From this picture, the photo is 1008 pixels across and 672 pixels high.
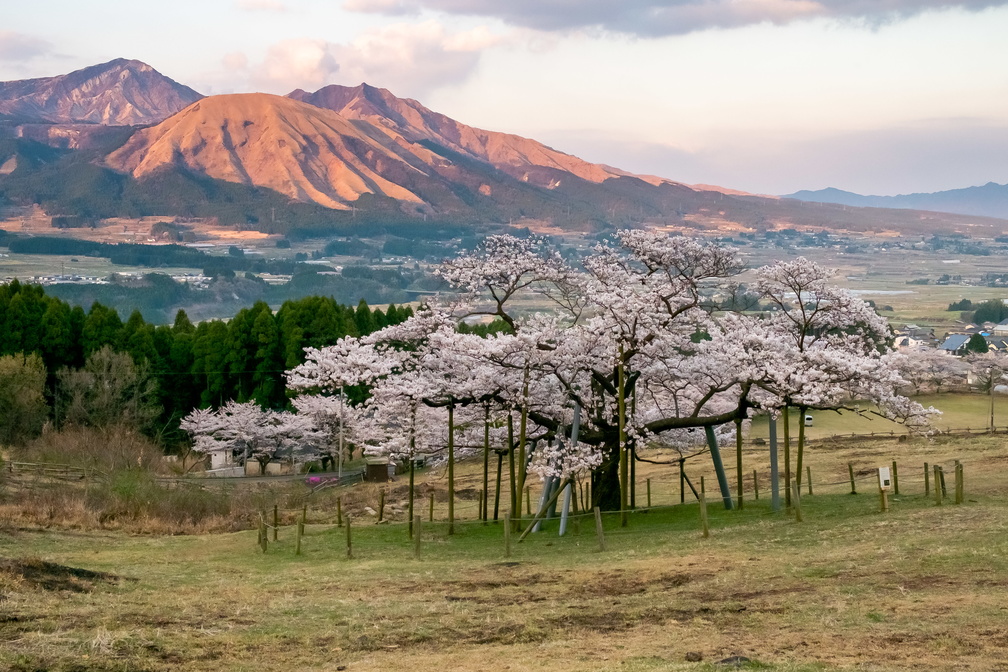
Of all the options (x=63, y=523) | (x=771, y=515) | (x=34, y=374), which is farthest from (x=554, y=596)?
(x=34, y=374)

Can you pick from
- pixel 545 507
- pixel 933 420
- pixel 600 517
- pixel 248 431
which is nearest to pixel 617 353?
pixel 545 507

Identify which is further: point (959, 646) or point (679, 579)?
point (679, 579)

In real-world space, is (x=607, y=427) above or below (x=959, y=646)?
above

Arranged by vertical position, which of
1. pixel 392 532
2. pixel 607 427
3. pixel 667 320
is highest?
pixel 667 320

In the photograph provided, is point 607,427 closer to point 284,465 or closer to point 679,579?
point 679,579

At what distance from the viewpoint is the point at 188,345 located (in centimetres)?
5928

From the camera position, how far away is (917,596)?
14.1 metres

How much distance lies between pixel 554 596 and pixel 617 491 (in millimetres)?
13167

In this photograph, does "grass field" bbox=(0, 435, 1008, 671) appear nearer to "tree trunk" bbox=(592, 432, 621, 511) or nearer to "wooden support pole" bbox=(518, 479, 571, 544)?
"wooden support pole" bbox=(518, 479, 571, 544)

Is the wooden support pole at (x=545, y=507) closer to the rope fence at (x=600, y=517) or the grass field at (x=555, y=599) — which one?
the rope fence at (x=600, y=517)

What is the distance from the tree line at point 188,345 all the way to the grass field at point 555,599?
1253 inches

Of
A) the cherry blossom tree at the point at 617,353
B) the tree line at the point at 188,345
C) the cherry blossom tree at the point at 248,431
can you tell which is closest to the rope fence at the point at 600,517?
the cherry blossom tree at the point at 617,353

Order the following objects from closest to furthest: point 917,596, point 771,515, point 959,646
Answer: point 959,646 < point 917,596 < point 771,515

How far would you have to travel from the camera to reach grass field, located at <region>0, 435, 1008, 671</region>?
1203 cm
